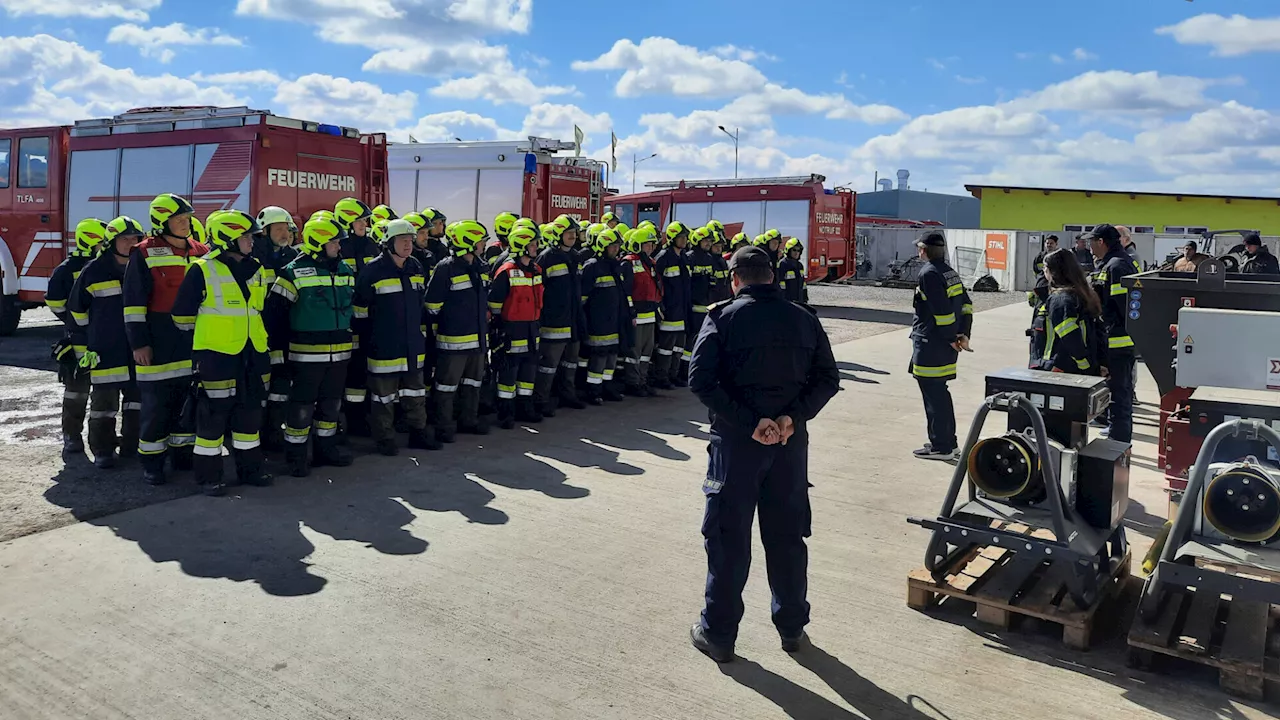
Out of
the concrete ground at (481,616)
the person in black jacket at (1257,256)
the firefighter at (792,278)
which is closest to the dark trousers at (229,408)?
the concrete ground at (481,616)

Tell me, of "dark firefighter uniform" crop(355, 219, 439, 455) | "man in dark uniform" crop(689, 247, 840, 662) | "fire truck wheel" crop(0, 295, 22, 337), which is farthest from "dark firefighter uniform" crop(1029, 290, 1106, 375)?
"fire truck wheel" crop(0, 295, 22, 337)

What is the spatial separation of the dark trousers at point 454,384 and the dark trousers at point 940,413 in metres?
3.70

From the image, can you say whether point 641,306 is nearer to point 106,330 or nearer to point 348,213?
point 348,213

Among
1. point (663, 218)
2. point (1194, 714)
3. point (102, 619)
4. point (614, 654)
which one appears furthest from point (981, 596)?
point (663, 218)

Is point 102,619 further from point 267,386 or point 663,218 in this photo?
point 663,218

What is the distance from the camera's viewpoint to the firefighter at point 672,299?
11.0 meters

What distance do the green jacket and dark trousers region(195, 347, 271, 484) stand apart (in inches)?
14.1

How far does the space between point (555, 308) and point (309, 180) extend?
5.28 meters

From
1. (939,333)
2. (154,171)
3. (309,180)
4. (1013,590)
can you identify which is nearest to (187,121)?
(154,171)

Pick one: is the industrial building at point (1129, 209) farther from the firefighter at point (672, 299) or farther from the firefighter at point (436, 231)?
the firefighter at point (436, 231)

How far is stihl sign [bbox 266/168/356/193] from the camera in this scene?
39.5 feet

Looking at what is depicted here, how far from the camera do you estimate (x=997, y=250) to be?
33.1 meters

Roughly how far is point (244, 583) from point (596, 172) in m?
12.1

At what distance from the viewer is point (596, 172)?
1608 centimetres
